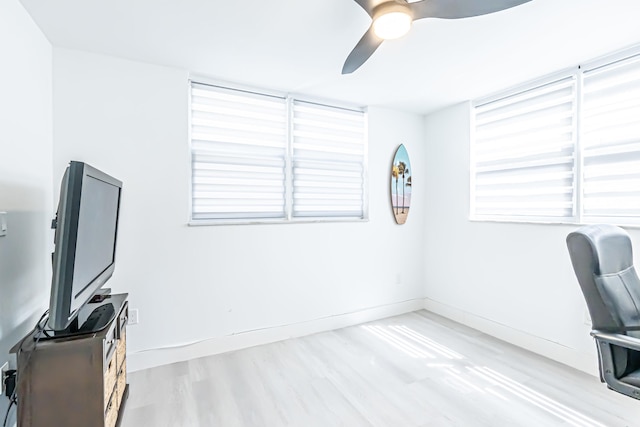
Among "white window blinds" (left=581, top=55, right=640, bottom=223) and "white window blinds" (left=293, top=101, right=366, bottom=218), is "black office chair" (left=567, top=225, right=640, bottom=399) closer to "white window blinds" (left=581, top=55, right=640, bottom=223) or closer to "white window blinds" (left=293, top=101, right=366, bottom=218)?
"white window blinds" (left=581, top=55, right=640, bottom=223)

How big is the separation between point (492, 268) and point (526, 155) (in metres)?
1.12

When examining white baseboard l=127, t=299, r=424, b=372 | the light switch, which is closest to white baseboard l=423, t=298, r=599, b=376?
white baseboard l=127, t=299, r=424, b=372

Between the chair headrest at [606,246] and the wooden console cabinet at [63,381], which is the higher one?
the chair headrest at [606,246]

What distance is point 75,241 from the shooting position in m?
1.25

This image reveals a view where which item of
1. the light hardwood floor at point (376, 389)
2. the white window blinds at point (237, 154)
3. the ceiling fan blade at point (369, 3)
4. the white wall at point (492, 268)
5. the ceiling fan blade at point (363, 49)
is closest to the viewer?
the ceiling fan blade at point (369, 3)

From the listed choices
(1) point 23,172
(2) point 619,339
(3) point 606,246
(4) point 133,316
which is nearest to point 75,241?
(1) point 23,172

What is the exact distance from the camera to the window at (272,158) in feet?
9.09

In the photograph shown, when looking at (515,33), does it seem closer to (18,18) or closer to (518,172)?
(518,172)

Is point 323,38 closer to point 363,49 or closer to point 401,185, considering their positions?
point 363,49

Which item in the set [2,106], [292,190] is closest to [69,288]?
[2,106]

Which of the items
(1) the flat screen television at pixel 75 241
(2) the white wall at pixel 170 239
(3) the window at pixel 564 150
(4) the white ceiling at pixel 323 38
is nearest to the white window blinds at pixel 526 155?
(3) the window at pixel 564 150

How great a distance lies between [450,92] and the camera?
3.11 meters

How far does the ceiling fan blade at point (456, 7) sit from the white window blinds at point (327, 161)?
1777mm

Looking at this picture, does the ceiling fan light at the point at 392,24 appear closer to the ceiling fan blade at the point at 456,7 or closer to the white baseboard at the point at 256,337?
the ceiling fan blade at the point at 456,7
